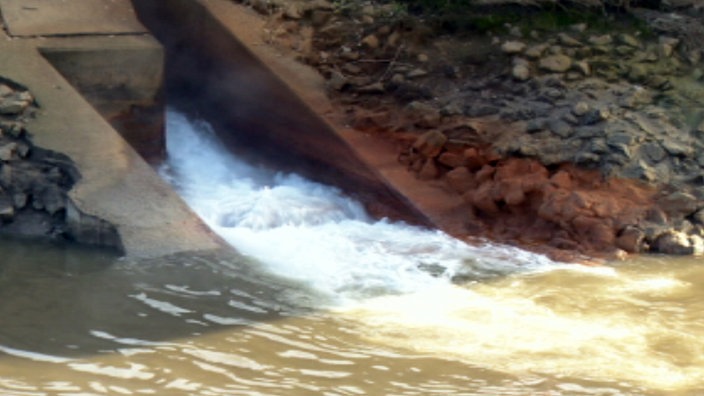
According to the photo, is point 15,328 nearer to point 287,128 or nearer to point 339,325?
point 339,325

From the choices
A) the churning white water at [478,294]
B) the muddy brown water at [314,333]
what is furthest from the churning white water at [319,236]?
the muddy brown water at [314,333]

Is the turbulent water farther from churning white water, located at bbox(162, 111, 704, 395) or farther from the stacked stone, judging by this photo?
the stacked stone

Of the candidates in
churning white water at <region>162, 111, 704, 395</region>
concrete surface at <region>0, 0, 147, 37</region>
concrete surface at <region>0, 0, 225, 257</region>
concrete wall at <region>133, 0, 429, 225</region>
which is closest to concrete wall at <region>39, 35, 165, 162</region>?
concrete surface at <region>0, 0, 147, 37</region>

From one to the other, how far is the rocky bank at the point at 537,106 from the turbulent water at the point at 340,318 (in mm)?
434

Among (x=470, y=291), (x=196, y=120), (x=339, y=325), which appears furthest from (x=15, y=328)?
(x=196, y=120)

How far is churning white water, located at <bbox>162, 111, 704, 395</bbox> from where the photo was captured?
603 cm

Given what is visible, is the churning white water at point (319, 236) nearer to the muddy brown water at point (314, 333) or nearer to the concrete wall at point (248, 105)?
the concrete wall at point (248, 105)

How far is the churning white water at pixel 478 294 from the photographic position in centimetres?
603

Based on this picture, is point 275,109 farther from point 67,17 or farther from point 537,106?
point 537,106

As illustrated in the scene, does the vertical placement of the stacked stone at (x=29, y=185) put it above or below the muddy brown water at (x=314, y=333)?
above

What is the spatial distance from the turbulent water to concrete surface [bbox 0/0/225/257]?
0.21 m

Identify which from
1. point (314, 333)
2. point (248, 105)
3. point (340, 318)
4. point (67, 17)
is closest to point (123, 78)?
point (67, 17)

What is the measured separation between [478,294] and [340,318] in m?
0.95

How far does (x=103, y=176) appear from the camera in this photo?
7.68m
